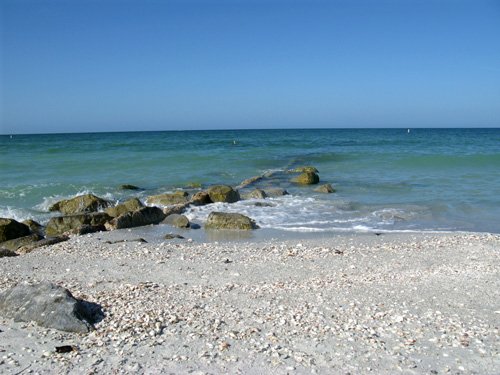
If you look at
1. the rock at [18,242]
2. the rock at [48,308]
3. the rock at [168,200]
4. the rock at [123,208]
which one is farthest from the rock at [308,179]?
the rock at [48,308]

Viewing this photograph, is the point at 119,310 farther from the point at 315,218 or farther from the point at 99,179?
the point at 99,179

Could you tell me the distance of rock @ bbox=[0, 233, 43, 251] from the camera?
458 inches

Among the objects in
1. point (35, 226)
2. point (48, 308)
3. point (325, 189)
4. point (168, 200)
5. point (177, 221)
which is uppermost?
point (48, 308)

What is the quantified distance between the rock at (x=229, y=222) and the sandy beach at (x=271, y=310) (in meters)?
2.47

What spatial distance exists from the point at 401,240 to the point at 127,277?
21.9 feet

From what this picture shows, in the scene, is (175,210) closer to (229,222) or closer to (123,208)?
(123,208)

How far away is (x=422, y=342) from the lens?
568cm

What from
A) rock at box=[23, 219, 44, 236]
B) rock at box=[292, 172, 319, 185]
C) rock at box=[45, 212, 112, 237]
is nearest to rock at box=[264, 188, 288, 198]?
rock at box=[292, 172, 319, 185]

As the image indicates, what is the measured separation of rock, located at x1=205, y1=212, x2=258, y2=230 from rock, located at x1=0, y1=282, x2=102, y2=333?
22.7ft

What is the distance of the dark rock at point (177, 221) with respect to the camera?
1384cm

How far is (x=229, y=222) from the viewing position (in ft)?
43.6

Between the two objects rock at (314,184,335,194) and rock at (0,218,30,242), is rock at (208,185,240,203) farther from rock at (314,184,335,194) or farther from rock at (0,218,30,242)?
rock at (0,218,30,242)

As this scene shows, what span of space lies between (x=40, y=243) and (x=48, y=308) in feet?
19.8

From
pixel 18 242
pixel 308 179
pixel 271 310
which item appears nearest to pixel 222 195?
pixel 308 179
